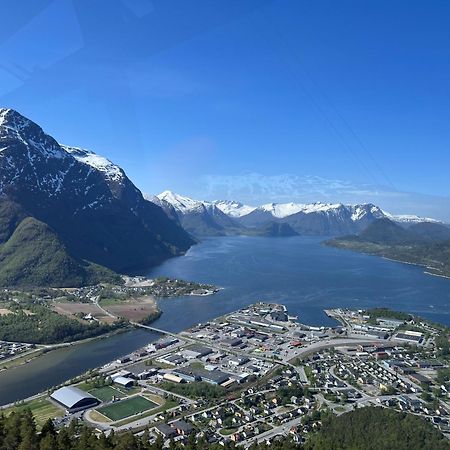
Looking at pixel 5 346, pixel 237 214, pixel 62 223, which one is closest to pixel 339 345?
pixel 5 346

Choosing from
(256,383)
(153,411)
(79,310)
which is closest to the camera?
(153,411)

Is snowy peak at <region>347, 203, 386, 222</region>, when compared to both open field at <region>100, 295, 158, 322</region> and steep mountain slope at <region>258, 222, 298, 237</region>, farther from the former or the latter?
open field at <region>100, 295, 158, 322</region>

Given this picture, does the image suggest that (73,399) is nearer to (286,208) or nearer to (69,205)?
(69,205)

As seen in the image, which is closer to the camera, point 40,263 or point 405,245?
point 40,263

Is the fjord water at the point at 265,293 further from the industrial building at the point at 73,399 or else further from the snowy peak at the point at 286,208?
the snowy peak at the point at 286,208

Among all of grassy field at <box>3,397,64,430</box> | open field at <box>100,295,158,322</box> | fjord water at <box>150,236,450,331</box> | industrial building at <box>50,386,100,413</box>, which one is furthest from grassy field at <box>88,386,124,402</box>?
open field at <box>100,295,158,322</box>

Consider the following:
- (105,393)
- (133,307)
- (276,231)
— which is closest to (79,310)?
(133,307)
